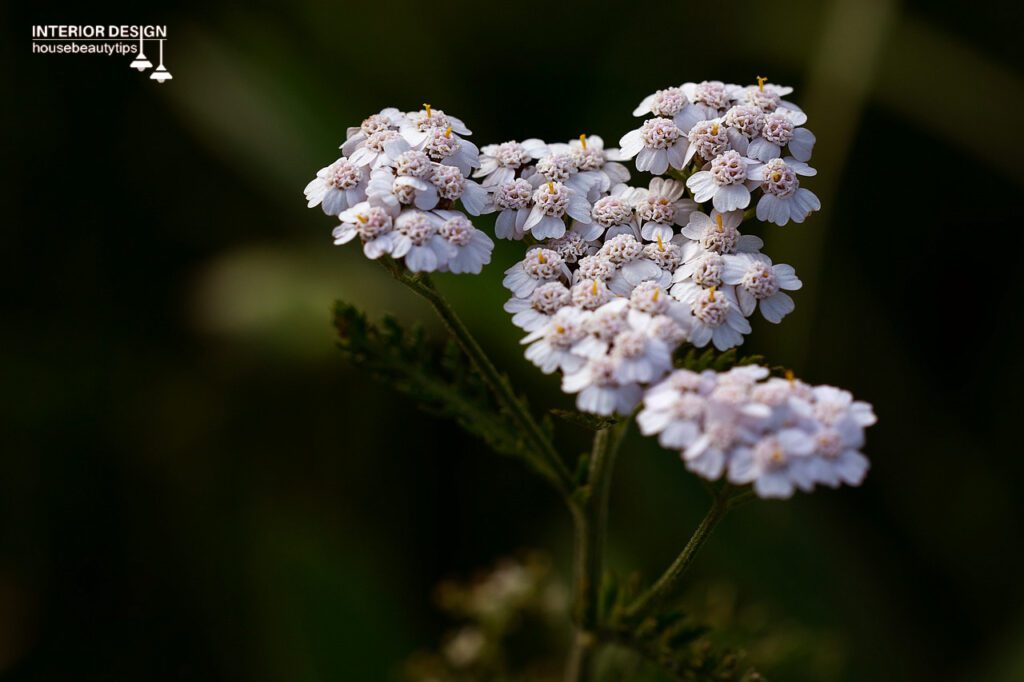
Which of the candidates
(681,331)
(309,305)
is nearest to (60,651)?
(309,305)

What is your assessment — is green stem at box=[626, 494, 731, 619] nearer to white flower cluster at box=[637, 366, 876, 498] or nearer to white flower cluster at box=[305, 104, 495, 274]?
white flower cluster at box=[637, 366, 876, 498]

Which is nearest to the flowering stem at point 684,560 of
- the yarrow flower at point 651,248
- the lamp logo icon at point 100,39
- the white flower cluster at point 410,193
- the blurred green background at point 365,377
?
the yarrow flower at point 651,248

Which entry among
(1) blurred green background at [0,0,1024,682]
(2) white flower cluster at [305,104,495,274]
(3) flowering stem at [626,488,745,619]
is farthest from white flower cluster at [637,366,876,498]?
(1) blurred green background at [0,0,1024,682]

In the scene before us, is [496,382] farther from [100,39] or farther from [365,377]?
[100,39]

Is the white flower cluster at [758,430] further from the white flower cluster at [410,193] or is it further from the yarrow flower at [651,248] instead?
the white flower cluster at [410,193]

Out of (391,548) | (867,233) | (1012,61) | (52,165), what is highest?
(1012,61)

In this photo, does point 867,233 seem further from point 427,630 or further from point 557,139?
point 427,630
